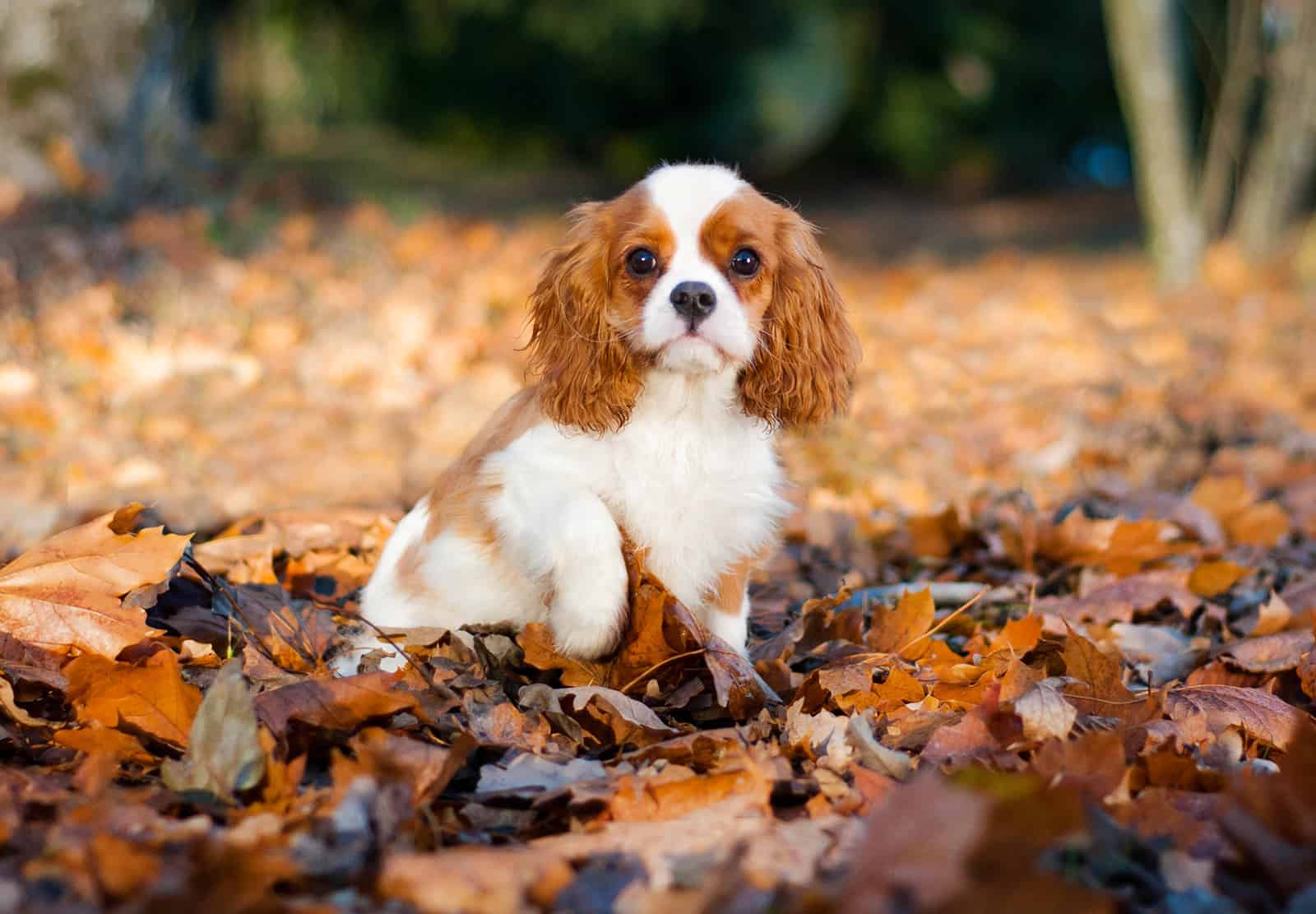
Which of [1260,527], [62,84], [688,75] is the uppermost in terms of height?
[688,75]

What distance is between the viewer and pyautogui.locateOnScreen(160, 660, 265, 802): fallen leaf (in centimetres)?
191

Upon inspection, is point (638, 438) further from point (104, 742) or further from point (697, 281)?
point (104, 742)

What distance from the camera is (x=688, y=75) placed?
51.3 feet

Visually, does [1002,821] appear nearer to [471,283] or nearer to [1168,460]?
[1168,460]

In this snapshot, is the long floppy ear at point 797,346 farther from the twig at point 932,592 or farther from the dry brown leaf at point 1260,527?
the dry brown leaf at point 1260,527

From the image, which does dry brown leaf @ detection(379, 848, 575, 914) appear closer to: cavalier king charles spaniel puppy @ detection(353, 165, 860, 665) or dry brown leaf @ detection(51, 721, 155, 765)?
dry brown leaf @ detection(51, 721, 155, 765)

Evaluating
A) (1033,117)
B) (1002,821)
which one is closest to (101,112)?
(1002,821)

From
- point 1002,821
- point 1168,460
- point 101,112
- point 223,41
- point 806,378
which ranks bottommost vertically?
point 1168,460

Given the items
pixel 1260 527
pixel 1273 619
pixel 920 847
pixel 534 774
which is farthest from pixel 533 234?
pixel 920 847

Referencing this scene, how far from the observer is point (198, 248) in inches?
275

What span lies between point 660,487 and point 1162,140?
8.74 m

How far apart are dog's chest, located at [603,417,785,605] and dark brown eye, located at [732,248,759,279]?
362 millimetres

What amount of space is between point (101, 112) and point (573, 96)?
9.18 m

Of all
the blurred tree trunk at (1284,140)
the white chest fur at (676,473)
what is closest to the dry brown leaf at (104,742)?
the white chest fur at (676,473)
